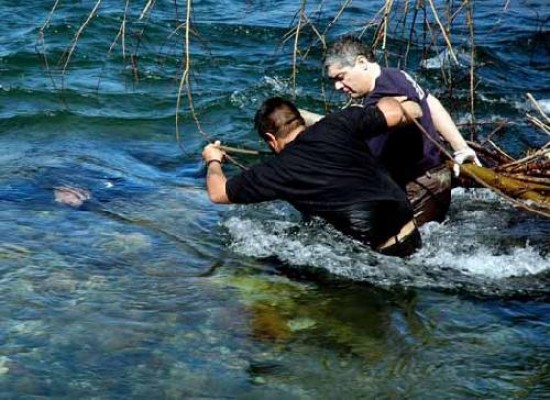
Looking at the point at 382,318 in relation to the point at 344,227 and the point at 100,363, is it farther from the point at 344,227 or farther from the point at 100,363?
the point at 100,363

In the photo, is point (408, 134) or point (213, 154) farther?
point (408, 134)

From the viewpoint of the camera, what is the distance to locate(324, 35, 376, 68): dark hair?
6.43 metres

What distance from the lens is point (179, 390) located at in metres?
5.07

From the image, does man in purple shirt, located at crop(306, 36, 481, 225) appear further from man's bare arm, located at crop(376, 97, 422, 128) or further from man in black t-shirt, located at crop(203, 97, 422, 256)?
man in black t-shirt, located at crop(203, 97, 422, 256)

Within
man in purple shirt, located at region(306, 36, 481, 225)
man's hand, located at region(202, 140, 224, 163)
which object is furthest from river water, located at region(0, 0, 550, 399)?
man's hand, located at region(202, 140, 224, 163)

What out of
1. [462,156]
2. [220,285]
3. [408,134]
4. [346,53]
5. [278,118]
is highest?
[346,53]

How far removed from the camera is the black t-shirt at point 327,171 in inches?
245

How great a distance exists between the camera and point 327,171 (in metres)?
6.25

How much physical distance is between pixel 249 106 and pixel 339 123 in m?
5.67

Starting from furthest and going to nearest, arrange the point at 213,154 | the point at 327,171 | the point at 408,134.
→ 1. the point at 408,134
2. the point at 213,154
3. the point at 327,171

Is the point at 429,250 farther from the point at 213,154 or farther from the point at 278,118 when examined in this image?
the point at 213,154

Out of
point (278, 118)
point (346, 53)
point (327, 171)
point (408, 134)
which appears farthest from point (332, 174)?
point (408, 134)

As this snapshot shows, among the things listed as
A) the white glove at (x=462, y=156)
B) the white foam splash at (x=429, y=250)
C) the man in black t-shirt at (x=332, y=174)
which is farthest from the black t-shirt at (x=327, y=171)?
the white glove at (x=462, y=156)

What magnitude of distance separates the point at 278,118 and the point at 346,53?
58 centimetres
